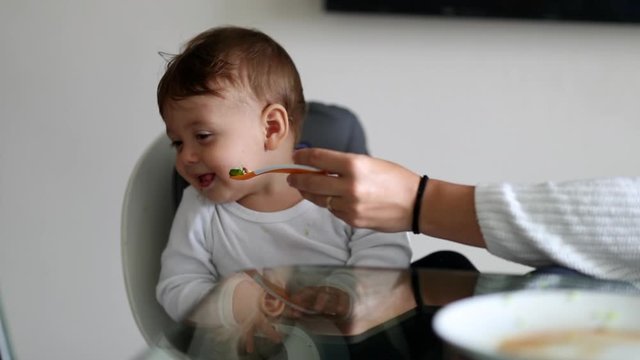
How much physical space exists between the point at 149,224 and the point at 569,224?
62 centimetres

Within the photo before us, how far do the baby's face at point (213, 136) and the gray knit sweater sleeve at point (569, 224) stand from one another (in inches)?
15.3

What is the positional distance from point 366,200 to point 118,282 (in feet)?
3.85

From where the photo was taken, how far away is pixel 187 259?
45.4 inches

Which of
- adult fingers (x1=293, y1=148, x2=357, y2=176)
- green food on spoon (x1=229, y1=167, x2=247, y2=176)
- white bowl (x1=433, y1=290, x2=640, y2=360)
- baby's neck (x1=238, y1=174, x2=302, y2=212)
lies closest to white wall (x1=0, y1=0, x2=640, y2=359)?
baby's neck (x1=238, y1=174, x2=302, y2=212)

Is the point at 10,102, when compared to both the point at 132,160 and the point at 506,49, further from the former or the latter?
the point at 506,49

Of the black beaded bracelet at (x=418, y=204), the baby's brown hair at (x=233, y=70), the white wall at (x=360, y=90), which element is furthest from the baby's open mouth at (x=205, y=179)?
the white wall at (x=360, y=90)

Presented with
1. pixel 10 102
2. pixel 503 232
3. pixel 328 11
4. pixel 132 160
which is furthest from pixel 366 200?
pixel 10 102

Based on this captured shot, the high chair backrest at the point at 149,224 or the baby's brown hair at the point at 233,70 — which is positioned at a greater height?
the baby's brown hair at the point at 233,70

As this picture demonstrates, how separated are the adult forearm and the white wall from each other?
36.8 inches

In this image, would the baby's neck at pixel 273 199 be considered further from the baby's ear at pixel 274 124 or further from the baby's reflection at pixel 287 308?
the baby's reflection at pixel 287 308

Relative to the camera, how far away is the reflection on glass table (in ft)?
2.57

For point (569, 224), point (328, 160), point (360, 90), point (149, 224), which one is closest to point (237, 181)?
point (149, 224)

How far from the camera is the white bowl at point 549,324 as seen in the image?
21.5 inches

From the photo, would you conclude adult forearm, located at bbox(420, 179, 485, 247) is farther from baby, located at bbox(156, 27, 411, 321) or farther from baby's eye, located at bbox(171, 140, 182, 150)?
baby's eye, located at bbox(171, 140, 182, 150)
